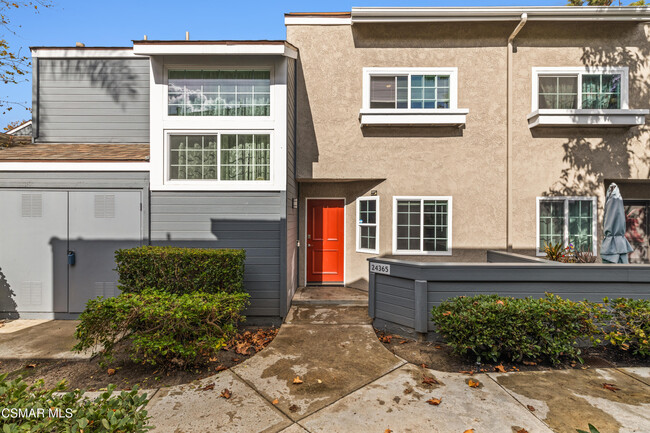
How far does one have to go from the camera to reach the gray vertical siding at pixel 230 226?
547 centimetres

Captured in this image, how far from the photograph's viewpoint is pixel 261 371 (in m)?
3.71

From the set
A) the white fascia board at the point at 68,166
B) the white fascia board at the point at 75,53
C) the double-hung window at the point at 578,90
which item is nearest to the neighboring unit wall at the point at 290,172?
the white fascia board at the point at 68,166

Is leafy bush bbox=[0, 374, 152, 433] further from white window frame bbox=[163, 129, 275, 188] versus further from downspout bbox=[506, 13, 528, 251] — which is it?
downspout bbox=[506, 13, 528, 251]

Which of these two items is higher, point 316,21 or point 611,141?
point 316,21

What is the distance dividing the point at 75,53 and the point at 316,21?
5.54m

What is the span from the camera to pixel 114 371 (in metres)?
3.76

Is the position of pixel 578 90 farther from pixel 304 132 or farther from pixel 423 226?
pixel 304 132

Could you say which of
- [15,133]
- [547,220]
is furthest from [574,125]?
[15,133]

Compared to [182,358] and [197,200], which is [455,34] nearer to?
[197,200]

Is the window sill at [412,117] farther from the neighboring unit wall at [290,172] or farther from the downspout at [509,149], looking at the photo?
the neighboring unit wall at [290,172]

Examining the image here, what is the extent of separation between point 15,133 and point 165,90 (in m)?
5.96

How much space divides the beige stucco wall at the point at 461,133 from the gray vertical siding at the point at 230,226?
1.71 metres

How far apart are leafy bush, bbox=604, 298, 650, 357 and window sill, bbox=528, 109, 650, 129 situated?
12.9 ft

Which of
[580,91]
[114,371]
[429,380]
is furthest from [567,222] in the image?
[114,371]
